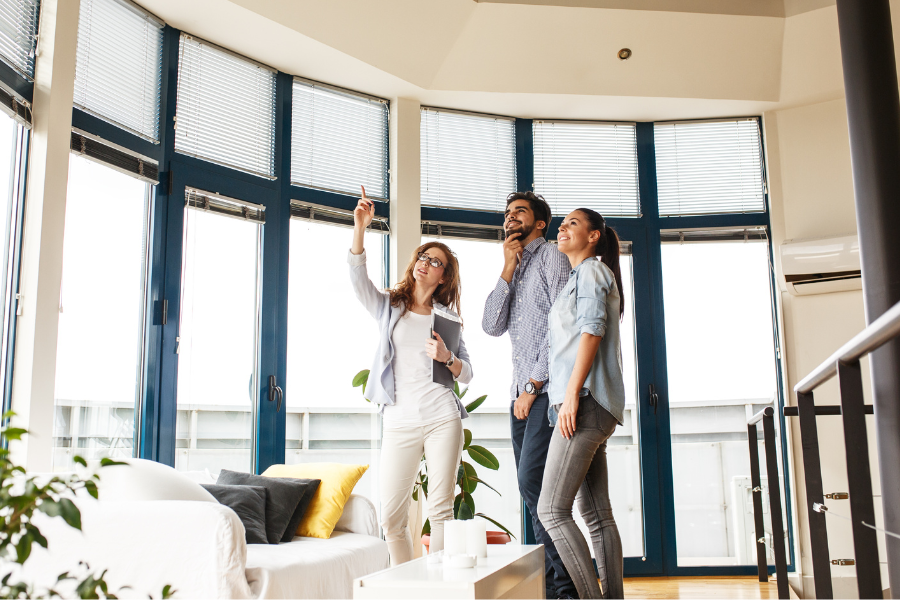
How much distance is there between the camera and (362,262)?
2885 millimetres

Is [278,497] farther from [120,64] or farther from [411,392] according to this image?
[120,64]

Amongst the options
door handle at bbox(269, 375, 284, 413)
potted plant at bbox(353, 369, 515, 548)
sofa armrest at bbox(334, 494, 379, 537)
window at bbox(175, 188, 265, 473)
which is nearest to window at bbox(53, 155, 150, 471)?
window at bbox(175, 188, 265, 473)

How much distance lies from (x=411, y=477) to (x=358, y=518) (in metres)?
0.66

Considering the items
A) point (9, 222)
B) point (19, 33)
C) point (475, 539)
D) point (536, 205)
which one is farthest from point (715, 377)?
point (19, 33)

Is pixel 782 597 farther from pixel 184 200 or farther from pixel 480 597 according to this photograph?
pixel 184 200

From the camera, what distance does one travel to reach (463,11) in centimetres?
426

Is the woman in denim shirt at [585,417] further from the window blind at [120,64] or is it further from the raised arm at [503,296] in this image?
the window blind at [120,64]

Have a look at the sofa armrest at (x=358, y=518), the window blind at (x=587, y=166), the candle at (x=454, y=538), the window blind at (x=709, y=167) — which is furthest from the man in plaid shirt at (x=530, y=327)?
the window blind at (x=709, y=167)

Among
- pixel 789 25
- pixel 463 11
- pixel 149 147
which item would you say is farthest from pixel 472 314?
pixel 789 25

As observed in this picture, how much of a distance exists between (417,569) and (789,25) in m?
3.93

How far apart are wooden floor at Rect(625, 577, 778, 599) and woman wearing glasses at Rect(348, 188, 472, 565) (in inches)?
66.6

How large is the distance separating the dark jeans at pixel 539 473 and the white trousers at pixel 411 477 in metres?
0.27

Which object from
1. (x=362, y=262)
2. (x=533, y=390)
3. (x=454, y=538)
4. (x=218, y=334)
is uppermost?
(x=362, y=262)

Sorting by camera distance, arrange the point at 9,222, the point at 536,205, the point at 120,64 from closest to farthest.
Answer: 1. the point at 9,222
2. the point at 536,205
3. the point at 120,64
